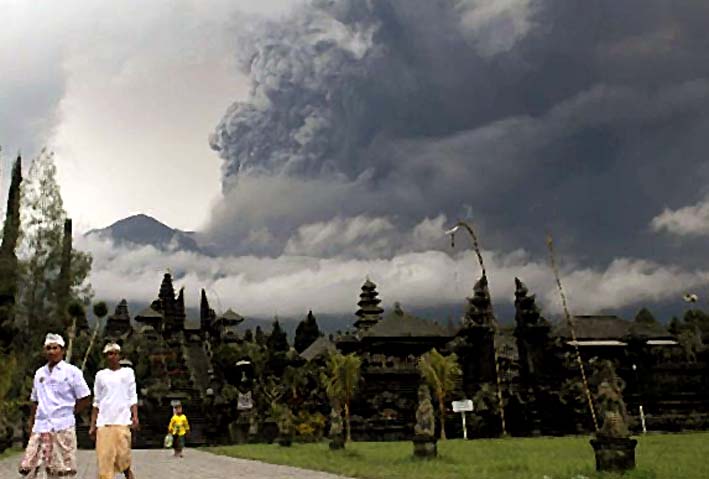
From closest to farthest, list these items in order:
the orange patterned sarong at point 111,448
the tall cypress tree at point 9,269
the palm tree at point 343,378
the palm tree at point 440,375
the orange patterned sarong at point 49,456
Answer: the orange patterned sarong at point 49,456 → the orange patterned sarong at point 111,448 → the tall cypress tree at point 9,269 → the palm tree at point 440,375 → the palm tree at point 343,378

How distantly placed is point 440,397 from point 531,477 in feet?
82.5

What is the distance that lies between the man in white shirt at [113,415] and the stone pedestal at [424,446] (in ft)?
34.5

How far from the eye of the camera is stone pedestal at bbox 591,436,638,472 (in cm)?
1331

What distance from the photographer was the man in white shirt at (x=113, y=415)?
923cm

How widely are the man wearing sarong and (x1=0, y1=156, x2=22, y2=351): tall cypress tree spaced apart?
94.6 feet

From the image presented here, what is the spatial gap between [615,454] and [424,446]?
6.34 metres

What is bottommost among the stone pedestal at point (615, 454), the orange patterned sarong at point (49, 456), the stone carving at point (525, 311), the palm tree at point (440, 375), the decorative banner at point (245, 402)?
the stone pedestal at point (615, 454)

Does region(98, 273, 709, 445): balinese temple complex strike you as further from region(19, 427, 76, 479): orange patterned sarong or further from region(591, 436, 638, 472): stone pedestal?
region(19, 427, 76, 479): orange patterned sarong

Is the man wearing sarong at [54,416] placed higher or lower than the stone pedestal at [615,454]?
higher

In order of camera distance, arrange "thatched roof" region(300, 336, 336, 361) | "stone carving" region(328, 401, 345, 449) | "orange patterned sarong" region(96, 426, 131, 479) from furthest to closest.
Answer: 1. "thatched roof" region(300, 336, 336, 361)
2. "stone carving" region(328, 401, 345, 449)
3. "orange patterned sarong" region(96, 426, 131, 479)

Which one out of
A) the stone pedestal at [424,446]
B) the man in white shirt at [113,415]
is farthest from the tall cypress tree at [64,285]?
the man in white shirt at [113,415]

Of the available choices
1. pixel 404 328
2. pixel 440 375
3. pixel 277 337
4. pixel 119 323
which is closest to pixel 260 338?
pixel 277 337

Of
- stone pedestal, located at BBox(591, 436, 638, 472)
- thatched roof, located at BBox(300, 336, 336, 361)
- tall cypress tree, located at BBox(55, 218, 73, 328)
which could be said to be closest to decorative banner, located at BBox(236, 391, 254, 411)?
tall cypress tree, located at BBox(55, 218, 73, 328)

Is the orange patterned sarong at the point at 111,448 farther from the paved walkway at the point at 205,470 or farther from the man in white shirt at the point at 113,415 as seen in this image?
the paved walkway at the point at 205,470
